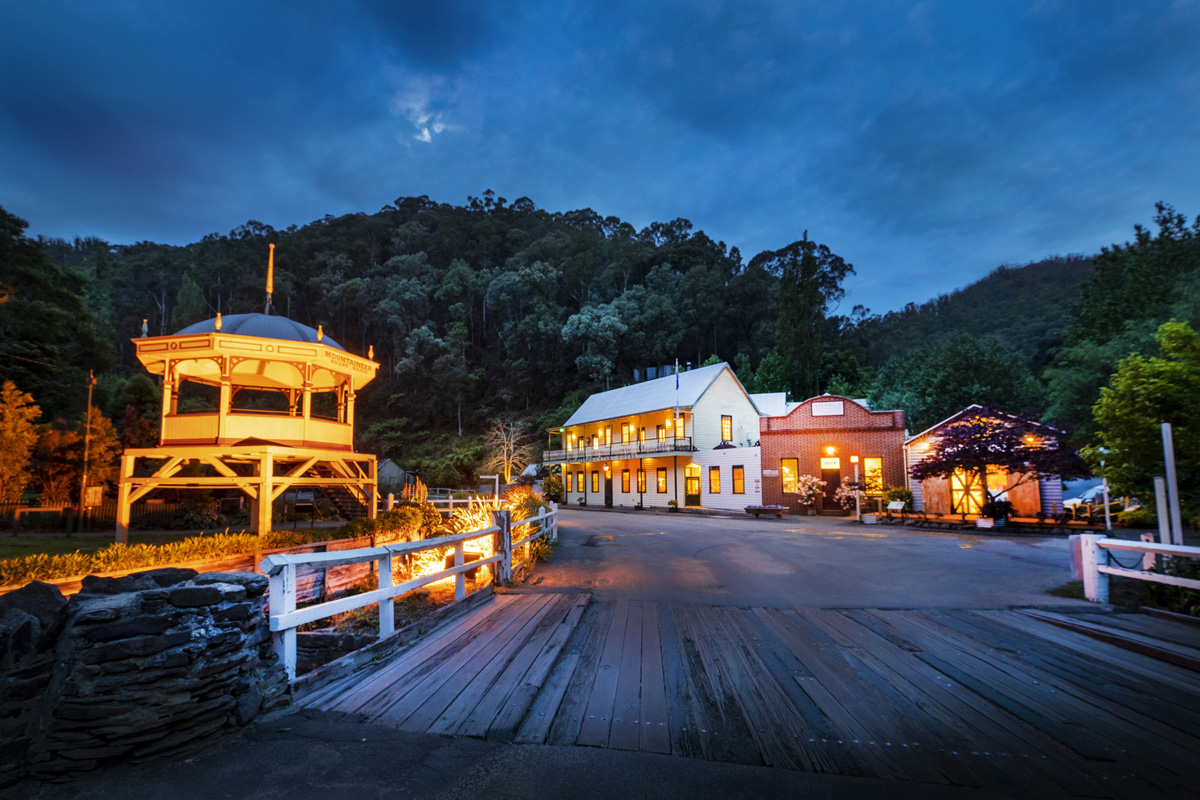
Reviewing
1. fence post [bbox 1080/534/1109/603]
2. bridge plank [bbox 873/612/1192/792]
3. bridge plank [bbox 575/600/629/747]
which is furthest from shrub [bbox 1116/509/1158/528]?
bridge plank [bbox 575/600/629/747]

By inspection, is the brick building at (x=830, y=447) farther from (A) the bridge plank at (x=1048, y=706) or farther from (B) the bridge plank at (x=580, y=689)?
(B) the bridge plank at (x=580, y=689)

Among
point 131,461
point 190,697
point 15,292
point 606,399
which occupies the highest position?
point 15,292

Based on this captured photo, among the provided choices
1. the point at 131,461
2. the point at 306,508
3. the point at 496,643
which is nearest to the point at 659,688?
the point at 496,643

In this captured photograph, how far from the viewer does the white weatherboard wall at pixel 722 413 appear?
32844 mm

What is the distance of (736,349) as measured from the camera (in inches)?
2409

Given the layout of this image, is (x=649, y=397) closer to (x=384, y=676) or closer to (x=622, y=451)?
(x=622, y=451)

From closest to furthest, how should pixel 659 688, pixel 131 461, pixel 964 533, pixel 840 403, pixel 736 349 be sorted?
pixel 659 688 < pixel 131 461 < pixel 964 533 < pixel 840 403 < pixel 736 349

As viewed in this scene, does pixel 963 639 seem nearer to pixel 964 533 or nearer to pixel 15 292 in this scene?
pixel 964 533

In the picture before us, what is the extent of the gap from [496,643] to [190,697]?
270cm

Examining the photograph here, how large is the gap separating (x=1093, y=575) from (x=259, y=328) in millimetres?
16706

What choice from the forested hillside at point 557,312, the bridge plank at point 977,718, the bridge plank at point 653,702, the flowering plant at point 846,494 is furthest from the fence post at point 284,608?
the forested hillside at point 557,312

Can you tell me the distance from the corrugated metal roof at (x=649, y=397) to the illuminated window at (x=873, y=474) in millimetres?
9906

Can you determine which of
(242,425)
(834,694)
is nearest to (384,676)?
(834,694)

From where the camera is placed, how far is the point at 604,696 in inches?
162
